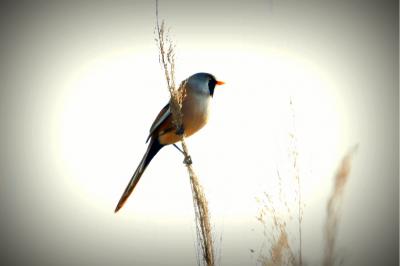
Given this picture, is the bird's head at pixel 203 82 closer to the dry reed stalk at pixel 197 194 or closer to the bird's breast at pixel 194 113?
the bird's breast at pixel 194 113

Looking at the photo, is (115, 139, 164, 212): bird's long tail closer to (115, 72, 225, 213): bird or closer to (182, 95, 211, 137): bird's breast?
(115, 72, 225, 213): bird

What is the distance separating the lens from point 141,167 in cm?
376

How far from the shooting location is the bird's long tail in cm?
328

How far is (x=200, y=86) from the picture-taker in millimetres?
4574

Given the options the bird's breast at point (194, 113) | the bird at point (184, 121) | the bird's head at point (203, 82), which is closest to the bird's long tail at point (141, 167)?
the bird at point (184, 121)

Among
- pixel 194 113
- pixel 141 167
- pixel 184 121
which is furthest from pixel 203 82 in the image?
pixel 141 167

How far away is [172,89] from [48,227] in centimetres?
2261

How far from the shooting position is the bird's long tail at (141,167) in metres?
3.28

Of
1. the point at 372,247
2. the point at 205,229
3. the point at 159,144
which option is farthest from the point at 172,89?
the point at 372,247

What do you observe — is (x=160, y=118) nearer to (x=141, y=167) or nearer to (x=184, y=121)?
(x=184, y=121)

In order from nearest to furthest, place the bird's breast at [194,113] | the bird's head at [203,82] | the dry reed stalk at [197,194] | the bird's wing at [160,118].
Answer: the dry reed stalk at [197,194], the bird's wing at [160,118], the bird's breast at [194,113], the bird's head at [203,82]

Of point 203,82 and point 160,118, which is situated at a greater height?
point 203,82

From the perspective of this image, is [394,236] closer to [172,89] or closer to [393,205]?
[393,205]

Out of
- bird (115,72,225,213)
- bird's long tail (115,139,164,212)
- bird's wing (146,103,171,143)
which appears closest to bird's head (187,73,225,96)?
bird (115,72,225,213)
